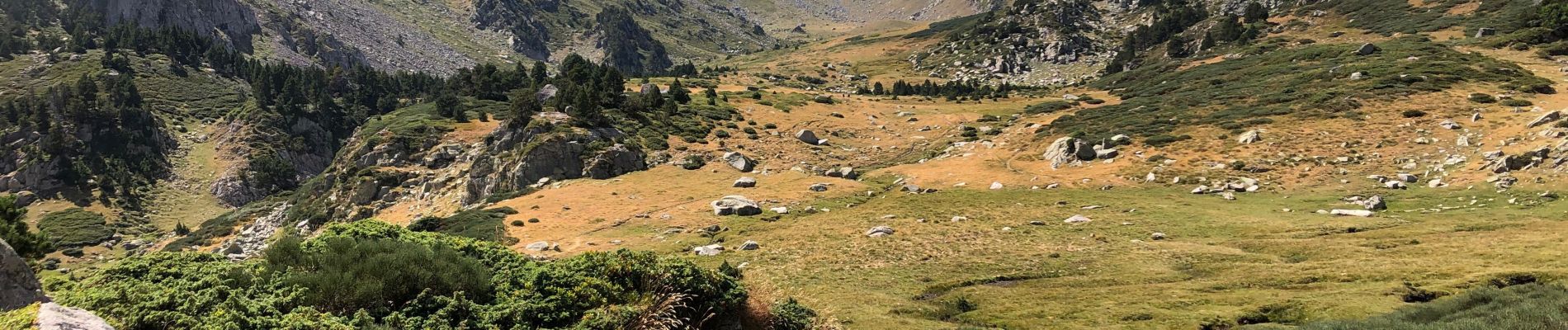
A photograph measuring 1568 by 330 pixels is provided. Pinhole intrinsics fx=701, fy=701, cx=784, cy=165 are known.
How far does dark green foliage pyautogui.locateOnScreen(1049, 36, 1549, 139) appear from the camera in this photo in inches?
2242

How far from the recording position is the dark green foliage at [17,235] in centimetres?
2766

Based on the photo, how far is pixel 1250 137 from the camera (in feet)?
168

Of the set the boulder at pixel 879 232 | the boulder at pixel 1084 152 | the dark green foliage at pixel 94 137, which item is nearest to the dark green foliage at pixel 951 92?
the boulder at pixel 1084 152

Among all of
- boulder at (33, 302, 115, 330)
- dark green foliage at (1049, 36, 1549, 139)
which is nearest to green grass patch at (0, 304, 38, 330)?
boulder at (33, 302, 115, 330)

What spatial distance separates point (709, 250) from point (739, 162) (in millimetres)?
29472

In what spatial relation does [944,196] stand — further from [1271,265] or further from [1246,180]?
[1271,265]

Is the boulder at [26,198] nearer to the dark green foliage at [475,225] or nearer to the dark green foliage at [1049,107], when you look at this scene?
the dark green foliage at [475,225]

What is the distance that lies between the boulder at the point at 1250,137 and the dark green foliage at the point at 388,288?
4826 cm

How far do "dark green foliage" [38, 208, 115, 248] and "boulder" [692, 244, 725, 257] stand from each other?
270ft

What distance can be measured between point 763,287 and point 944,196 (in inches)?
1058

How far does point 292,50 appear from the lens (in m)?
186

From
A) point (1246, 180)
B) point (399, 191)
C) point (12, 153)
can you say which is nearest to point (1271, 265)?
point (1246, 180)

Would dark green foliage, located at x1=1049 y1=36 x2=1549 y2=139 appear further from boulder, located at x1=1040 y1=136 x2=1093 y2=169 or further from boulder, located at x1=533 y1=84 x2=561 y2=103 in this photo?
boulder, located at x1=533 y1=84 x2=561 y2=103

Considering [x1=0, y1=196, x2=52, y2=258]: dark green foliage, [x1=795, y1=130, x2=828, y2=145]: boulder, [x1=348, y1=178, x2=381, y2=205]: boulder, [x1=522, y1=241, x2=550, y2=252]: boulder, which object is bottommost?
[x1=795, y1=130, x2=828, y2=145]: boulder
